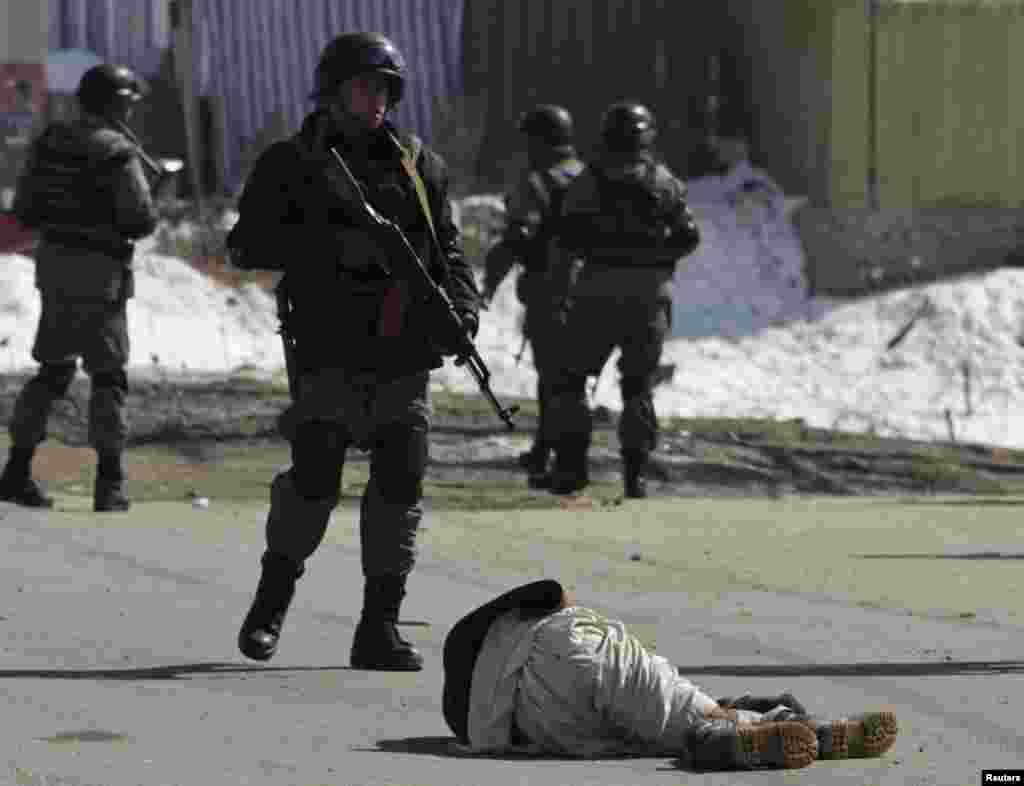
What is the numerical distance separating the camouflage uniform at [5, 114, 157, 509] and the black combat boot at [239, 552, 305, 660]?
411cm

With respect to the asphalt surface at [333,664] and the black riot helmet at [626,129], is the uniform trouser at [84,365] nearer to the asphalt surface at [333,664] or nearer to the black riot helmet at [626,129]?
the asphalt surface at [333,664]

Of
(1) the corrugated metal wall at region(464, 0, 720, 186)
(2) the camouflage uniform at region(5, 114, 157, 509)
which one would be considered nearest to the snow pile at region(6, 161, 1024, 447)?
(1) the corrugated metal wall at region(464, 0, 720, 186)

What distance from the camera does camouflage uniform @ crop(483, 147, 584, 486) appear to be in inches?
544

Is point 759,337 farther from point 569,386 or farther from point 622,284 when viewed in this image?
point 622,284

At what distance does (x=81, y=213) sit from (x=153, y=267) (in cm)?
867

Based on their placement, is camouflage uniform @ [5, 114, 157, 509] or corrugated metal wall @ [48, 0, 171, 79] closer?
camouflage uniform @ [5, 114, 157, 509]

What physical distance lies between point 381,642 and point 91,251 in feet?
14.5

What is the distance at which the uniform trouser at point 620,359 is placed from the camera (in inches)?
509

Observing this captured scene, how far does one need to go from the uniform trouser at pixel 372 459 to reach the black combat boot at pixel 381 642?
91 mm

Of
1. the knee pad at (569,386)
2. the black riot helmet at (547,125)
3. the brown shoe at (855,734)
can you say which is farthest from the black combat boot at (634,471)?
the brown shoe at (855,734)

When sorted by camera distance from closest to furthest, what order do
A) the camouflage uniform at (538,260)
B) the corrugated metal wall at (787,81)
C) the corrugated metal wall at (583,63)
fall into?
the camouflage uniform at (538,260)
the corrugated metal wall at (787,81)
the corrugated metal wall at (583,63)

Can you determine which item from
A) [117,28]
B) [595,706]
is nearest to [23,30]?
[117,28]

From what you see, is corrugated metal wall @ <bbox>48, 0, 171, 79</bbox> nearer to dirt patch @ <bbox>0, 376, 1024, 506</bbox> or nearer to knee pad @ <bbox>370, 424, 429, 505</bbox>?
dirt patch @ <bbox>0, 376, 1024, 506</bbox>

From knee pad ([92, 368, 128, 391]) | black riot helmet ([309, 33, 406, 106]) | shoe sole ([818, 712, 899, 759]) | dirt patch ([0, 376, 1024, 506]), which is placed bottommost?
dirt patch ([0, 376, 1024, 506])
